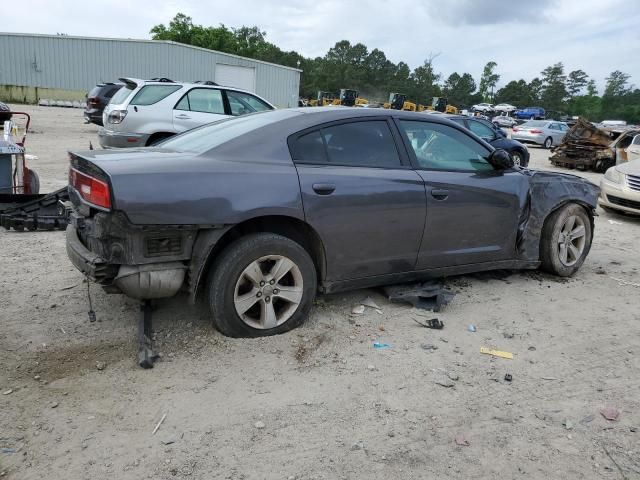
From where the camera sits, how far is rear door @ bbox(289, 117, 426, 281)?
142 inches

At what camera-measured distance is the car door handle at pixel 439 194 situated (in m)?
4.08

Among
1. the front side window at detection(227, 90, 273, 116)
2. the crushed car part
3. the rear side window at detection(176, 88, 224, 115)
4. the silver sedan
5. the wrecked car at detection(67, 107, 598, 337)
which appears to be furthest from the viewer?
the silver sedan

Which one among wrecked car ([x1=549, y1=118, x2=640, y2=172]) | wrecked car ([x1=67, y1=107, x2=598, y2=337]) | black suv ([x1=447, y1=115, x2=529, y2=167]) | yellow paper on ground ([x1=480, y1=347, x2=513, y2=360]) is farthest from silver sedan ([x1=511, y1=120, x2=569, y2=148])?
yellow paper on ground ([x1=480, y1=347, x2=513, y2=360])

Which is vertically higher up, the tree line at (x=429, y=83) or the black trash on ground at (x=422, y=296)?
the tree line at (x=429, y=83)

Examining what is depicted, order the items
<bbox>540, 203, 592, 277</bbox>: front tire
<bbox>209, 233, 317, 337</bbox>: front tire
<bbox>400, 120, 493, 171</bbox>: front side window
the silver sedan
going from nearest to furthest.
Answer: <bbox>209, 233, 317, 337</bbox>: front tire → <bbox>400, 120, 493, 171</bbox>: front side window → <bbox>540, 203, 592, 277</bbox>: front tire → the silver sedan

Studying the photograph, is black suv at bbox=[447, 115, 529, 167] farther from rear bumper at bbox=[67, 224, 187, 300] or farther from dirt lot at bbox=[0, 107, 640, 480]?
rear bumper at bbox=[67, 224, 187, 300]

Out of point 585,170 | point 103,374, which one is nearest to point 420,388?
point 103,374

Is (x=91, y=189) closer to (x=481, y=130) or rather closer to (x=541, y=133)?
(x=481, y=130)

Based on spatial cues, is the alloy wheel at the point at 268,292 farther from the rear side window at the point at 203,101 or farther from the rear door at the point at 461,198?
the rear side window at the point at 203,101

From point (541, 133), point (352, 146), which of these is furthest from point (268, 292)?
point (541, 133)

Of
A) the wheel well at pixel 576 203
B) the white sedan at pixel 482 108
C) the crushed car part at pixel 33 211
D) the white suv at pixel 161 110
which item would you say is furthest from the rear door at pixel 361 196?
the white sedan at pixel 482 108

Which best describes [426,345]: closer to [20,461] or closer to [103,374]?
[103,374]

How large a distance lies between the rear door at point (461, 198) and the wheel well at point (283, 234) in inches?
35.3

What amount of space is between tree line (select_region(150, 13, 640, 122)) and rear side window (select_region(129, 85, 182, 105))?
222 ft
